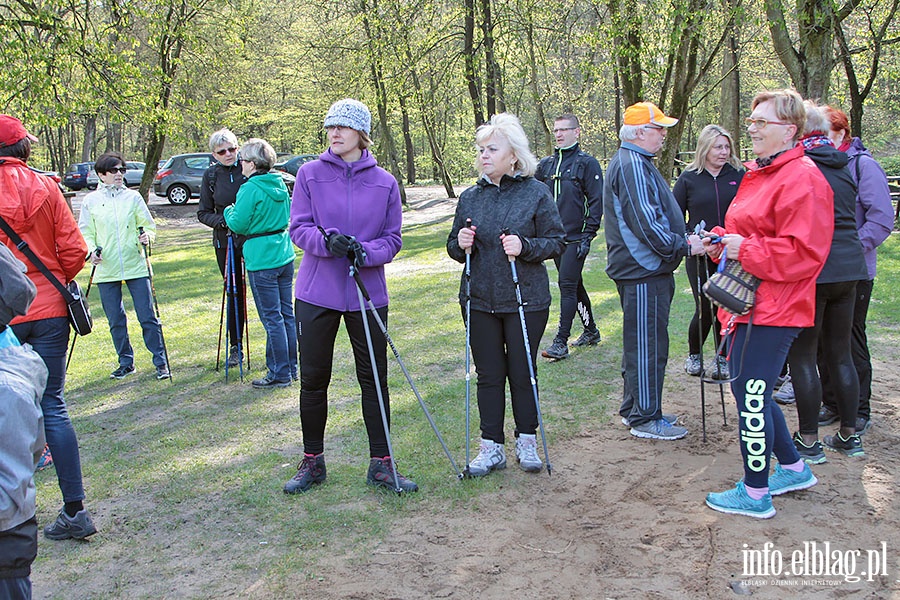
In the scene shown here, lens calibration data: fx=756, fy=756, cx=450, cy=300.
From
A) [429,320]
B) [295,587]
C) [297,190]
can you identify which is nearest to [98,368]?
[429,320]

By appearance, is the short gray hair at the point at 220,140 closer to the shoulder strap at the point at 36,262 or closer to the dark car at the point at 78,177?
the shoulder strap at the point at 36,262

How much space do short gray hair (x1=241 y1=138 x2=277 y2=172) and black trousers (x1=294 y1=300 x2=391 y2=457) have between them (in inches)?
90.2

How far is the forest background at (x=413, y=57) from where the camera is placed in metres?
12.6

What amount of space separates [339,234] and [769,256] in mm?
2173

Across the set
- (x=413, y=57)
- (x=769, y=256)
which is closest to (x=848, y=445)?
(x=769, y=256)

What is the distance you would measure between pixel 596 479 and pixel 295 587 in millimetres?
1908

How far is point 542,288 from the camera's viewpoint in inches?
174

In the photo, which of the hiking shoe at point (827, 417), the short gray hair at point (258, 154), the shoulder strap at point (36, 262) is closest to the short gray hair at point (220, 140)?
the short gray hair at point (258, 154)

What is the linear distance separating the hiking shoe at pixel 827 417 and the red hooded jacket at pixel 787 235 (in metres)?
1.73

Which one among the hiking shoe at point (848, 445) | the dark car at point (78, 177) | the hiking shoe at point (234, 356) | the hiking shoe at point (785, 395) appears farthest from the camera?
the dark car at point (78, 177)

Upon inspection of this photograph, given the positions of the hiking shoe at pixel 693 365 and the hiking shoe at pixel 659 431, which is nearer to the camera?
the hiking shoe at pixel 659 431

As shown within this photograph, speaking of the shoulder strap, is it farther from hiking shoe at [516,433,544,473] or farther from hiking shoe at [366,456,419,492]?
hiking shoe at [516,433,544,473]

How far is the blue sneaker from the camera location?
3.85m

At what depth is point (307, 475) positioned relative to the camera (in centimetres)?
438
